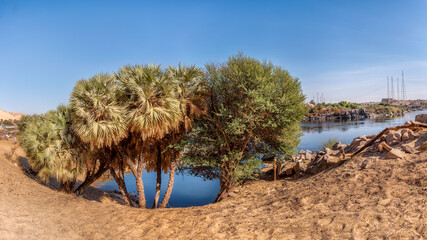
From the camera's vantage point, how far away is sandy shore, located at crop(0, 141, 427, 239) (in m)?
5.37

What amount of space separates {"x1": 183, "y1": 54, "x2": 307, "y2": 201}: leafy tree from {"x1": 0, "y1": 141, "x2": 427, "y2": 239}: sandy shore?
8.41ft

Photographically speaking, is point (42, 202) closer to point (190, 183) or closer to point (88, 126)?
point (88, 126)

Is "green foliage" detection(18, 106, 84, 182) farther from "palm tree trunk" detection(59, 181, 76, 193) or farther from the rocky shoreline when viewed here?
the rocky shoreline

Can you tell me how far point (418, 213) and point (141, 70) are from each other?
9408 mm

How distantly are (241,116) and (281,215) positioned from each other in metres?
4.81

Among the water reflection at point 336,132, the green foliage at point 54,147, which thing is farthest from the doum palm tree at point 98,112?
the water reflection at point 336,132

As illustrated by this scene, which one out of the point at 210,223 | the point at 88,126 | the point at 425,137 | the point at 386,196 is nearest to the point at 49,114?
the point at 88,126

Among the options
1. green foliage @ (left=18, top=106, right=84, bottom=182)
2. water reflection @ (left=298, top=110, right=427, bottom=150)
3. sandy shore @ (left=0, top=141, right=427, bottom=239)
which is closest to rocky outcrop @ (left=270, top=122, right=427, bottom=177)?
sandy shore @ (left=0, top=141, right=427, bottom=239)

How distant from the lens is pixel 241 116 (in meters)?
10.6

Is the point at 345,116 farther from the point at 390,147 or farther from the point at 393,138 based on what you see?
the point at 390,147

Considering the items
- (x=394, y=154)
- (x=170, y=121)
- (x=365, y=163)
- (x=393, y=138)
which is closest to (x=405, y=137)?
(x=393, y=138)

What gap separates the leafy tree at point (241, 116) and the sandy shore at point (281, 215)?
256cm

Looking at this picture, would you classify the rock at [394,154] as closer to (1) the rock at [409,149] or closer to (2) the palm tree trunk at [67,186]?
(1) the rock at [409,149]

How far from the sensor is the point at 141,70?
32.7 ft
